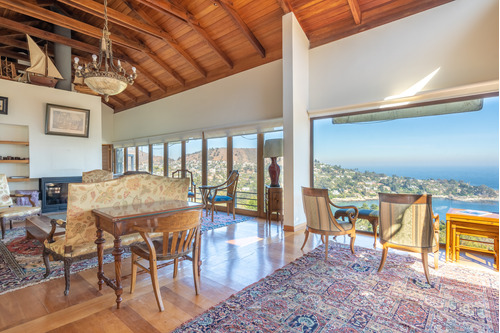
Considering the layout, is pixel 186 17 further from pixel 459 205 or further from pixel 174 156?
pixel 459 205

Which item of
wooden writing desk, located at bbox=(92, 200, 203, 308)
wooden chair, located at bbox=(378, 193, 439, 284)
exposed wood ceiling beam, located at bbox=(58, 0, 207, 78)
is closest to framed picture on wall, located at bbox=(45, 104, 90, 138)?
exposed wood ceiling beam, located at bbox=(58, 0, 207, 78)

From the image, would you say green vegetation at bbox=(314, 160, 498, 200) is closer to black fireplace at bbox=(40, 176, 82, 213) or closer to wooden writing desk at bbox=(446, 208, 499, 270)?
wooden writing desk at bbox=(446, 208, 499, 270)

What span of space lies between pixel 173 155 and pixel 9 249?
477cm

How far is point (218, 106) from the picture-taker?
645 cm

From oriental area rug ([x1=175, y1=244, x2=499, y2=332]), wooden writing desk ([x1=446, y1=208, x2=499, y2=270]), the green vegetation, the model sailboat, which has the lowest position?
oriental area rug ([x1=175, y1=244, x2=499, y2=332])

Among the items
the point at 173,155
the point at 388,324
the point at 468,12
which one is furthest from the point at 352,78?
the point at 173,155

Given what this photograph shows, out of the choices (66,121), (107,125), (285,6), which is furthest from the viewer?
(107,125)

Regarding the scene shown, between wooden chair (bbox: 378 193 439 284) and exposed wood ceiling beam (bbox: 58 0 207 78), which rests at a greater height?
exposed wood ceiling beam (bbox: 58 0 207 78)

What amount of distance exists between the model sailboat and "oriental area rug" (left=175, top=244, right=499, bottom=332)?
6369 mm

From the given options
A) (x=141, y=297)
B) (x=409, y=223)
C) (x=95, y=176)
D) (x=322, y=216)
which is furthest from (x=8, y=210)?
(x=409, y=223)

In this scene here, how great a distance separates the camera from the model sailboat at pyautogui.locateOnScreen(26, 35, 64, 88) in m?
5.34

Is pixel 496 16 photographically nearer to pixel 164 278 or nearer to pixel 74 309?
pixel 164 278

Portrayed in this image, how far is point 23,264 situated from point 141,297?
186 centimetres

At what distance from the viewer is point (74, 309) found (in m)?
2.05
